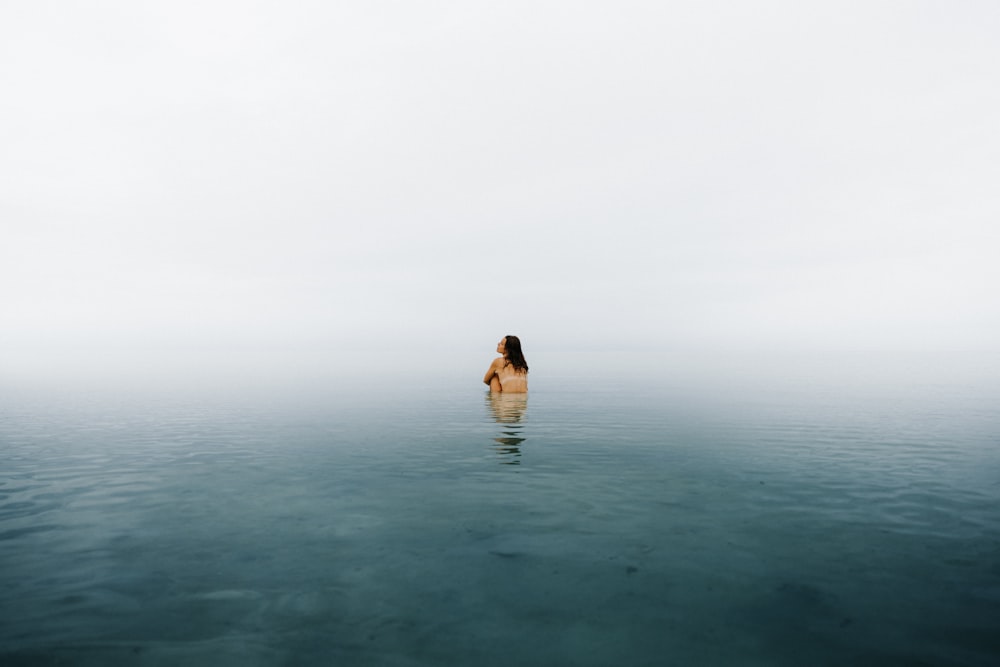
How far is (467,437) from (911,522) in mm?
14602

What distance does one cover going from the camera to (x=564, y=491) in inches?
504

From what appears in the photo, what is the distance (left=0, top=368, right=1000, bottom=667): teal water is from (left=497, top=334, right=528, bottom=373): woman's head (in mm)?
11366

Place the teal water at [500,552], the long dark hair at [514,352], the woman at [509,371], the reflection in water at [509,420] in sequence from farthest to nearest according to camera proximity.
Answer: the woman at [509,371] → the long dark hair at [514,352] → the reflection in water at [509,420] → the teal water at [500,552]

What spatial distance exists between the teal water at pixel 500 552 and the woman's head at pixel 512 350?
11.4 metres

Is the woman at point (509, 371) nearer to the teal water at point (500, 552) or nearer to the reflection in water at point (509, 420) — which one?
the reflection in water at point (509, 420)

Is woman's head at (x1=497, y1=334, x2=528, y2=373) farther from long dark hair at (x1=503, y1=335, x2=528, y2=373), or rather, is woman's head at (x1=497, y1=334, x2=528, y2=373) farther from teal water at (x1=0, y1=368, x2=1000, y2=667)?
teal water at (x1=0, y1=368, x2=1000, y2=667)

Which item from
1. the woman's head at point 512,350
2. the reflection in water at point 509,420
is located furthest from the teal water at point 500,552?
the woman's head at point 512,350

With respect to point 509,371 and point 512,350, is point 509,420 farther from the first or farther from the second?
point 509,371


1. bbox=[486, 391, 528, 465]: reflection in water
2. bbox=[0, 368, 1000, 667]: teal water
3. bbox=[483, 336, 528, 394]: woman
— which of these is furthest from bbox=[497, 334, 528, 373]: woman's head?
bbox=[0, 368, 1000, 667]: teal water

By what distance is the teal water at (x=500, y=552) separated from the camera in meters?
6.03

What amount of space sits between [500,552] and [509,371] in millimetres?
25832

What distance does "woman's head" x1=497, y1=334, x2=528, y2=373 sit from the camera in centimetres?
3111

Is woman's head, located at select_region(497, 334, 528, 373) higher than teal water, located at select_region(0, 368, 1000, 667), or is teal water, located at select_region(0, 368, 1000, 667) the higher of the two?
woman's head, located at select_region(497, 334, 528, 373)

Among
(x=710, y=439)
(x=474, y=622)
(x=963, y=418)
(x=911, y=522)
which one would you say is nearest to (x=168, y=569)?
(x=474, y=622)
